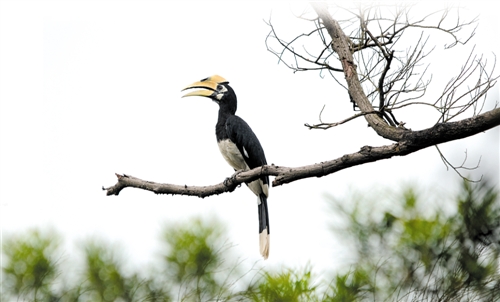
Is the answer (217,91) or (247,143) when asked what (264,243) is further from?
(217,91)

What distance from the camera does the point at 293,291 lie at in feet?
8.85

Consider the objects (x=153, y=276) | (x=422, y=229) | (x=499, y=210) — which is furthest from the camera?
(x=153, y=276)

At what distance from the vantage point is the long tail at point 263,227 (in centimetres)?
347

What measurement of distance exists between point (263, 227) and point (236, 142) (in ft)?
1.80

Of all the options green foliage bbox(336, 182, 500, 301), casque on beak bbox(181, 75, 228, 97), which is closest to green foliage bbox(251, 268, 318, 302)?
green foliage bbox(336, 182, 500, 301)

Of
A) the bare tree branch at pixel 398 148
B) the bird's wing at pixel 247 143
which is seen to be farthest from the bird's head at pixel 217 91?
the bare tree branch at pixel 398 148

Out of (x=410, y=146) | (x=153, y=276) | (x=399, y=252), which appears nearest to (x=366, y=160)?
(x=410, y=146)

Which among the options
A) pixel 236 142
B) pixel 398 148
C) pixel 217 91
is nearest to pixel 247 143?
pixel 236 142

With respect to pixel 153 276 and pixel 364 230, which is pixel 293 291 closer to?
pixel 364 230

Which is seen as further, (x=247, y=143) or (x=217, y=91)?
(x=217, y=91)

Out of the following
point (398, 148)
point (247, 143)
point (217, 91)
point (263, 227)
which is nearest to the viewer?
point (398, 148)

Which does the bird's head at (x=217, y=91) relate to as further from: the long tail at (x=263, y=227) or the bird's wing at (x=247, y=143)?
the long tail at (x=263, y=227)

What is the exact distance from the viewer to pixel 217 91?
377 cm

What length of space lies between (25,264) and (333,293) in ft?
5.02
